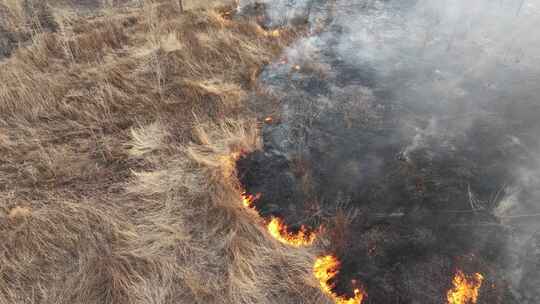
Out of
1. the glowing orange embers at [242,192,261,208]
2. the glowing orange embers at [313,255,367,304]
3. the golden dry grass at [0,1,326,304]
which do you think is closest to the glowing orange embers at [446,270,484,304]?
the glowing orange embers at [313,255,367,304]

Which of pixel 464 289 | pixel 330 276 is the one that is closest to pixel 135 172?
pixel 330 276

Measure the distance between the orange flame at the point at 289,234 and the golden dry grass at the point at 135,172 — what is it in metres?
0.10

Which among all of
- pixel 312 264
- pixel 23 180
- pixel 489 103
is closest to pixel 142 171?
pixel 23 180

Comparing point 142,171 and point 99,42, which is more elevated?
point 99,42

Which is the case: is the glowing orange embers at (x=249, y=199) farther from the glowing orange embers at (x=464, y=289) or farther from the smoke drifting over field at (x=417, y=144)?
the glowing orange embers at (x=464, y=289)

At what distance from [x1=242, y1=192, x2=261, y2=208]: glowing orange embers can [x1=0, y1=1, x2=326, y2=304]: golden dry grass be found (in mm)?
67

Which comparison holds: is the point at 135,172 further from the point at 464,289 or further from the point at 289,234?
the point at 464,289

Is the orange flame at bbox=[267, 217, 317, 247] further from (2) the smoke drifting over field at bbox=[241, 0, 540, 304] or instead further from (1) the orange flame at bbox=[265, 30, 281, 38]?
(1) the orange flame at bbox=[265, 30, 281, 38]

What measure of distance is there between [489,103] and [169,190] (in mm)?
3566

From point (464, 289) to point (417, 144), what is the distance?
144 cm

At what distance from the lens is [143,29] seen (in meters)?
5.29

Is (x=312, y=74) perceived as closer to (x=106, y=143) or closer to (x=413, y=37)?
(x=413, y=37)

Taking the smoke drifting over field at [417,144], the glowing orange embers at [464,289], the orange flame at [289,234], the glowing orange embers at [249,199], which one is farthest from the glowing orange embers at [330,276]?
the glowing orange embers at [249,199]

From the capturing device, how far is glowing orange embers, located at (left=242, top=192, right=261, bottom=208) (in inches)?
117
